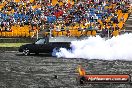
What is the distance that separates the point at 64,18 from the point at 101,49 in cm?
1367

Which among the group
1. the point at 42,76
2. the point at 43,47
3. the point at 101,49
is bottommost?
the point at 43,47

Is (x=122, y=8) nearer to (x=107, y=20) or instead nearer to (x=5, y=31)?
(x=107, y=20)

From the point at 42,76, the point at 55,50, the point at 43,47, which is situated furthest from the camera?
the point at 43,47

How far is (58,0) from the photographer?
161 feet

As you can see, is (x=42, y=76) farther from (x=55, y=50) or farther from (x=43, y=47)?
(x=43, y=47)

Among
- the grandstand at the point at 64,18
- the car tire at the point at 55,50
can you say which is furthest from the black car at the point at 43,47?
the grandstand at the point at 64,18

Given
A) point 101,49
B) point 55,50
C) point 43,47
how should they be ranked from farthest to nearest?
point 43,47, point 55,50, point 101,49

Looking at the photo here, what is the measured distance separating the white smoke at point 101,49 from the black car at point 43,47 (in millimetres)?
464

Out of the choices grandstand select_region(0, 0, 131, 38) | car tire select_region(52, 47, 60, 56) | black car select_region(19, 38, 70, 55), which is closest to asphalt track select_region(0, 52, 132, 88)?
car tire select_region(52, 47, 60, 56)

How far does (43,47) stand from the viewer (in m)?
34.0

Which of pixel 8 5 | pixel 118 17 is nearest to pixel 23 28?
pixel 8 5

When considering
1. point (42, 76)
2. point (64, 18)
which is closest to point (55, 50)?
point (64, 18)

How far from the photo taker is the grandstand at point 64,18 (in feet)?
135

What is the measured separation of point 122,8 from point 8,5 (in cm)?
1356
